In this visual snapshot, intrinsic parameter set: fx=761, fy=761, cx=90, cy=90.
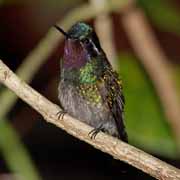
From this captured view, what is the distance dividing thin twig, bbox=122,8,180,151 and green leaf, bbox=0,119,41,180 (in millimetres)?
621

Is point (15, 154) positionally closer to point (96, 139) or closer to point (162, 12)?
point (96, 139)

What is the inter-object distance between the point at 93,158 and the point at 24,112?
1.69ft

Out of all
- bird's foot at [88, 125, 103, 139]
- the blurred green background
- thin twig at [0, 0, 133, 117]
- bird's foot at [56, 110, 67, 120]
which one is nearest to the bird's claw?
bird's foot at [88, 125, 103, 139]

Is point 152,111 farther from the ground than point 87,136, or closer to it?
closer to it

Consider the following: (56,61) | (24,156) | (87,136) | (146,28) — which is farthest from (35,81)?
(87,136)

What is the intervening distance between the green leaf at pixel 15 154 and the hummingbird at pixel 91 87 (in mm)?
276

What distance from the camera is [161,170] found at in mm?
2088

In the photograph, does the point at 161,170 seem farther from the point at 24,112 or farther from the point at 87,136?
the point at 24,112

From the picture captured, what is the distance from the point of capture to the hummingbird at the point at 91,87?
2.51 metres

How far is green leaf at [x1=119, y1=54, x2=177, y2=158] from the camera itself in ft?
9.34

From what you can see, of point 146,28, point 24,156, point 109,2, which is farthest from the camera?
point 146,28

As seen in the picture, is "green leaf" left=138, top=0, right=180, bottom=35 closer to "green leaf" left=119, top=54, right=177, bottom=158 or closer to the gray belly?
"green leaf" left=119, top=54, right=177, bottom=158

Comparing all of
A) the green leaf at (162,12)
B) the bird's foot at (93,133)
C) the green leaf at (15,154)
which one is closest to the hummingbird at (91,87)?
the bird's foot at (93,133)

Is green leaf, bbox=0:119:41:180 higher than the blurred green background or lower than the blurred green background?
higher
